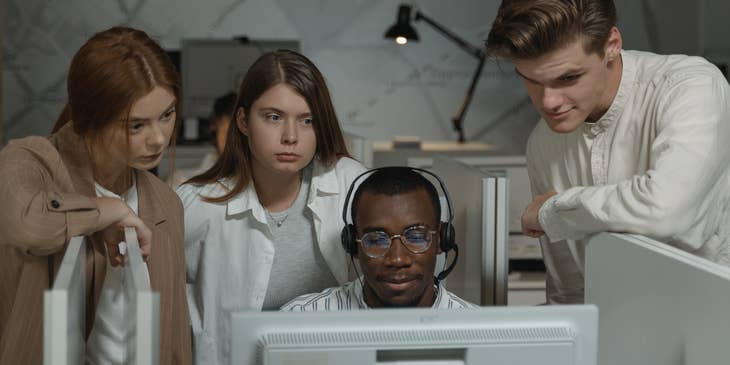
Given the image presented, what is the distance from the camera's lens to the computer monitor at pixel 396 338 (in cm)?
110

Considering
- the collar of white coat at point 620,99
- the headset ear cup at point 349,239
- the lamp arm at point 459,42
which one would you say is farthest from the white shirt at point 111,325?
the lamp arm at point 459,42

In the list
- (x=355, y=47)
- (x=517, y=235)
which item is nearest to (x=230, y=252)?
(x=517, y=235)

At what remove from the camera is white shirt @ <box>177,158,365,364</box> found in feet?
6.28

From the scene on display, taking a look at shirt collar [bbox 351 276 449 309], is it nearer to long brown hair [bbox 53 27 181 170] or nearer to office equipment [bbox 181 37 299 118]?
long brown hair [bbox 53 27 181 170]

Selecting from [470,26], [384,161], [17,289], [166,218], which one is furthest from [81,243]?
[470,26]

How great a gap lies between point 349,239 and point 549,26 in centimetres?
53

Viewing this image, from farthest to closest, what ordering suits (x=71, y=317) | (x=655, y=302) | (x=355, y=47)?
1. (x=355, y=47)
2. (x=655, y=302)
3. (x=71, y=317)

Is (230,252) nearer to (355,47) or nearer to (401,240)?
(401,240)

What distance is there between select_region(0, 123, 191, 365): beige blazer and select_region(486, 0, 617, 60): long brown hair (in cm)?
70

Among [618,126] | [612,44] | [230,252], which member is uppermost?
[612,44]

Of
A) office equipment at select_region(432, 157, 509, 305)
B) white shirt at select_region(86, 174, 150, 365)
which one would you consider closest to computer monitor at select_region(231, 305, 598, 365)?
white shirt at select_region(86, 174, 150, 365)

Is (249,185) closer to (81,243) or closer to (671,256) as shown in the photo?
(81,243)

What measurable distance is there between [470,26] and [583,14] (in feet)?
11.7

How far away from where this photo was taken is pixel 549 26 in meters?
1.63
